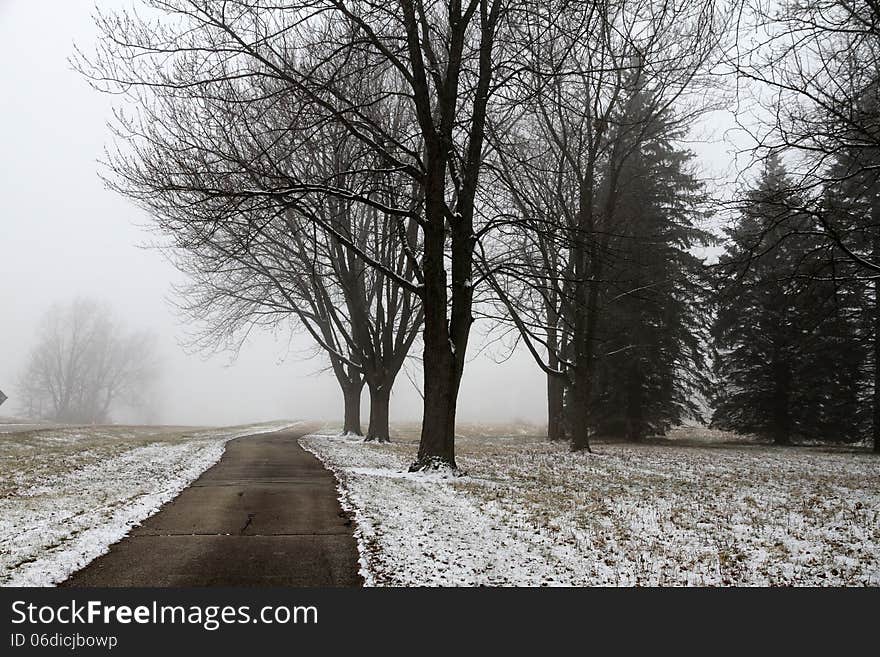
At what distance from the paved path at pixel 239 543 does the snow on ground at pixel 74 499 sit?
0.27m

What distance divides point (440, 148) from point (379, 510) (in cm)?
728

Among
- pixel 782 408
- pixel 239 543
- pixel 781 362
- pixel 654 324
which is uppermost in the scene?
pixel 654 324

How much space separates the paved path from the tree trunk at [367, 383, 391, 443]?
12922 millimetres

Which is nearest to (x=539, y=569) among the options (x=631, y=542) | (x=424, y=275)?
(x=631, y=542)

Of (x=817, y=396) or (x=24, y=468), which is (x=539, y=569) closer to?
(x=24, y=468)

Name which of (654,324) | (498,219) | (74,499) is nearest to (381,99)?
(498,219)

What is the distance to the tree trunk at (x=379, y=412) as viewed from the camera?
22.4m

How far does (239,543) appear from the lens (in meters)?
5.66

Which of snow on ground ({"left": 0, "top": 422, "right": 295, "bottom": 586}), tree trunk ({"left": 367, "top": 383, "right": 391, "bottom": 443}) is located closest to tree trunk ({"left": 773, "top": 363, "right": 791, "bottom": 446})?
tree trunk ({"left": 367, "top": 383, "right": 391, "bottom": 443})

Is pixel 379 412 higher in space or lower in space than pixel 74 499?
higher

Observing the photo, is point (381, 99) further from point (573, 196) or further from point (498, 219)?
point (573, 196)

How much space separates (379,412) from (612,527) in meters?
16.5

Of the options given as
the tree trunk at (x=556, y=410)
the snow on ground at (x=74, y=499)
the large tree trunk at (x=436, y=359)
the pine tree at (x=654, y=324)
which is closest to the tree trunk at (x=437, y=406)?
the large tree trunk at (x=436, y=359)

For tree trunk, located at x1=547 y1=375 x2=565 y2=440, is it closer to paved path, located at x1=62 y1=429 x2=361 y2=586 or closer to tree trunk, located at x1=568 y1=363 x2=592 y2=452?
tree trunk, located at x1=568 y1=363 x2=592 y2=452
